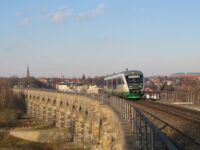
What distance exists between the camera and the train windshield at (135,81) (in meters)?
42.5

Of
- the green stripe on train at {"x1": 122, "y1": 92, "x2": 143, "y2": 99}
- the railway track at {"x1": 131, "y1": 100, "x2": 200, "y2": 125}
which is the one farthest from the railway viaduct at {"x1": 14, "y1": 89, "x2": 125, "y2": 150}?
the railway track at {"x1": 131, "y1": 100, "x2": 200, "y2": 125}

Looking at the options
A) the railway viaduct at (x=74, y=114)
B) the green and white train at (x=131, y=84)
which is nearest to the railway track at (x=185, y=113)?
the railway viaduct at (x=74, y=114)

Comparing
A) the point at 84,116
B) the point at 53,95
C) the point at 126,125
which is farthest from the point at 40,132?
the point at 126,125

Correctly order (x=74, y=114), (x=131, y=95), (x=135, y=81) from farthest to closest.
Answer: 1. (x=74, y=114)
2. (x=135, y=81)
3. (x=131, y=95)

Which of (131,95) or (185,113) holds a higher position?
(131,95)

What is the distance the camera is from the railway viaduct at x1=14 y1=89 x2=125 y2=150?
36.2m

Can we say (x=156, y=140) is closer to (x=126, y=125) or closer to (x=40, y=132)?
(x=126, y=125)

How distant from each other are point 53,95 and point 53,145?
16992 mm

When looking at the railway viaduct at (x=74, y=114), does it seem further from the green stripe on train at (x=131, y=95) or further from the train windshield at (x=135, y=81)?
the train windshield at (x=135, y=81)

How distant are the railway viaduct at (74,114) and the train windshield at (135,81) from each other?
399cm

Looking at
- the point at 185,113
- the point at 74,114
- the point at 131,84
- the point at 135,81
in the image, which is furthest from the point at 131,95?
the point at 74,114

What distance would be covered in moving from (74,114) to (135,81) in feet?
64.6

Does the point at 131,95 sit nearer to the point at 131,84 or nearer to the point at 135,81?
the point at 131,84

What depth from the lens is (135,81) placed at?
43000 mm
